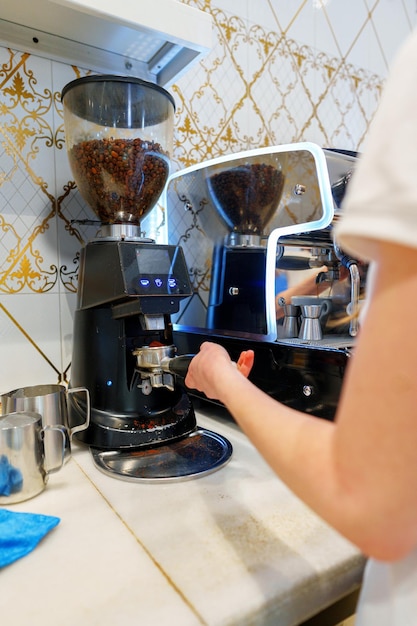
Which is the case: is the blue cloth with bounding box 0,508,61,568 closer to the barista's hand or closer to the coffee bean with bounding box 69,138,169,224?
the barista's hand

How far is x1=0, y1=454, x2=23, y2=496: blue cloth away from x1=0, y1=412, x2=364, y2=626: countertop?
0.07ft

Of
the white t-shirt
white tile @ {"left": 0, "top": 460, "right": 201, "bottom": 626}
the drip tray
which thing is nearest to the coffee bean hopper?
the drip tray

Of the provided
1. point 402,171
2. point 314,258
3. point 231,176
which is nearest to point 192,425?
point 314,258

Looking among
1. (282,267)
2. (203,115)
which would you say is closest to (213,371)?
(282,267)

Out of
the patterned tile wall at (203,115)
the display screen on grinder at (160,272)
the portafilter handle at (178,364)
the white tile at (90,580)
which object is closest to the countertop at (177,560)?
the white tile at (90,580)

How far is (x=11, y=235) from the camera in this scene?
2.73 ft

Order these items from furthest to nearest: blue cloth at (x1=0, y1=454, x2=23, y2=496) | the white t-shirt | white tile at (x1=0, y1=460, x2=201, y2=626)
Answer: blue cloth at (x1=0, y1=454, x2=23, y2=496)
white tile at (x1=0, y1=460, x2=201, y2=626)
the white t-shirt

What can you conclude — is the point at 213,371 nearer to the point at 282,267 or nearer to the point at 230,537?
the point at 230,537

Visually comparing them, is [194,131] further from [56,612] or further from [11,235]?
[56,612]

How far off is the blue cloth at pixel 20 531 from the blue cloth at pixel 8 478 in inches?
1.7

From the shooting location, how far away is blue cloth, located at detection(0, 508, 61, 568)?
0.41 m

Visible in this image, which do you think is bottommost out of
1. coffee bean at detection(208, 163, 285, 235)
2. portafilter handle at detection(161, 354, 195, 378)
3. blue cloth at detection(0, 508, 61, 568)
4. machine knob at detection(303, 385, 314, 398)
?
blue cloth at detection(0, 508, 61, 568)

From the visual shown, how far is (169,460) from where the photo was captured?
2.04 feet

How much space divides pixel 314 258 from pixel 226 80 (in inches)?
23.8
